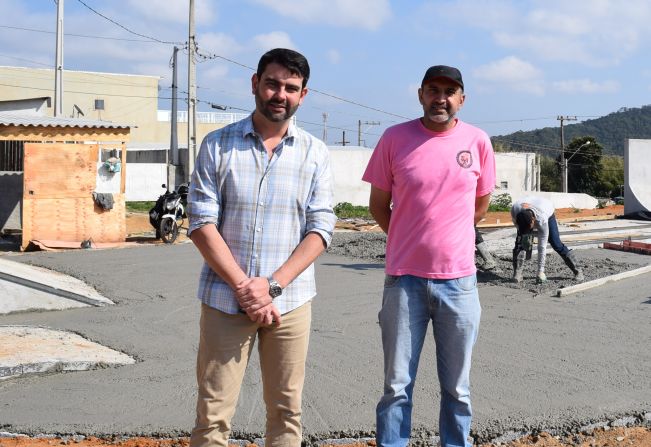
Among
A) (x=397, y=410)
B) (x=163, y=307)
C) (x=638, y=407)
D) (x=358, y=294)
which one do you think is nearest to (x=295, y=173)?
(x=397, y=410)

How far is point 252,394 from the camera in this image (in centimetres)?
542

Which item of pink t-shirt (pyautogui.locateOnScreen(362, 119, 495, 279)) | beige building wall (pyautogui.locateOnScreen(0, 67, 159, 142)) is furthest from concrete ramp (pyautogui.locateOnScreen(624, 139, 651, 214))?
beige building wall (pyautogui.locateOnScreen(0, 67, 159, 142))

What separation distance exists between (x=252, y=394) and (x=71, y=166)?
448 inches

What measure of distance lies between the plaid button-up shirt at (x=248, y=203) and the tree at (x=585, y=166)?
6268cm

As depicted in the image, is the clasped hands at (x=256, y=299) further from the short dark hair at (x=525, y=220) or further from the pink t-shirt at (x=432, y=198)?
the short dark hair at (x=525, y=220)

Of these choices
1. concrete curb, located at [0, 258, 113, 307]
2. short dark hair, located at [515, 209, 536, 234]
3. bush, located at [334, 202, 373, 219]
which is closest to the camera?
concrete curb, located at [0, 258, 113, 307]

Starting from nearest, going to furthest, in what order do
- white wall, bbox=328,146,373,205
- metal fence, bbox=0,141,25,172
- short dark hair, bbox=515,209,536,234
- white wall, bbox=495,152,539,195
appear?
1. short dark hair, bbox=515,209,536,234
2. metal fence, bbox=0,141,25,172
3. white wall, bbox=328,146,373,205
4. white wall, bbox=495,152,539,195

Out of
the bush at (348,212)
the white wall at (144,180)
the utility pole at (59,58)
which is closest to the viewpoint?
the utility pole at (59,58)

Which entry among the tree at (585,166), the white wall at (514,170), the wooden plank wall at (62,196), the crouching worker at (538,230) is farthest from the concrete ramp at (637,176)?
the tree at (585,166)

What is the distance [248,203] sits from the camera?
3.42 m

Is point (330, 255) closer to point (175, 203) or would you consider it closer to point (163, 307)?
point (175, 203)

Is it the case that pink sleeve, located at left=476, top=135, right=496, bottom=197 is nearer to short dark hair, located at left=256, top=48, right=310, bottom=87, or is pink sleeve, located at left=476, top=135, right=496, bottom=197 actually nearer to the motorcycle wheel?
short dark hair, located at left=256, top=48, right=310, bottom=87

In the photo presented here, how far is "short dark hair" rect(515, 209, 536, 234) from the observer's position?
409 inches

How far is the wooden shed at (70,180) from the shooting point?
597 inches
